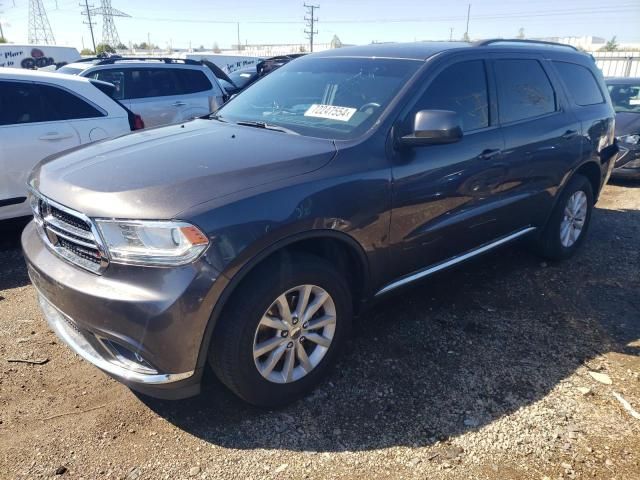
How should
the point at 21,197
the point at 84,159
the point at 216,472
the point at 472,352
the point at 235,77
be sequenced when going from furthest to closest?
the point at 235,77
the point at 21,197
the point at 472,352
the point at 84,159
the point at 216,472

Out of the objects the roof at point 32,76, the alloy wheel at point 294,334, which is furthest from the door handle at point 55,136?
the alloy wheel at point 294,334

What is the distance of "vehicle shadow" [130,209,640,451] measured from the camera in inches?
103

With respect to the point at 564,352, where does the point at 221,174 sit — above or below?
above

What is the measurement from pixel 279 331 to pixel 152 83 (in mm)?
6902

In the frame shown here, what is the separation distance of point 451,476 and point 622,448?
2.98 feet

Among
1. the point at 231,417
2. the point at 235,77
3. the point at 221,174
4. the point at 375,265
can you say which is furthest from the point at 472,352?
the point at 235,77

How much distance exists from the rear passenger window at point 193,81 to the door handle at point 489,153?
6244 mm

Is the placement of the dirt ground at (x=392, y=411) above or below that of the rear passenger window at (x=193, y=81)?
below

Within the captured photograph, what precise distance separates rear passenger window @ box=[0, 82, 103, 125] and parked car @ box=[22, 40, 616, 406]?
2.13 metres

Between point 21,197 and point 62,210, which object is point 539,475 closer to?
point 62,210

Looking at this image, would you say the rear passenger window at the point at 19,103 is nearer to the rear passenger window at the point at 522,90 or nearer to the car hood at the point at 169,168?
the car hood at the point at 169,168

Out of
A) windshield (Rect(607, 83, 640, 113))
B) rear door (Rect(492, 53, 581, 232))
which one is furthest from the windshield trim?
windshield (Rect(607, 83, 640, 113))

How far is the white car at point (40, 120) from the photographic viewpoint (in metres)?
4.66

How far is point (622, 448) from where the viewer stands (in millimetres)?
2504
